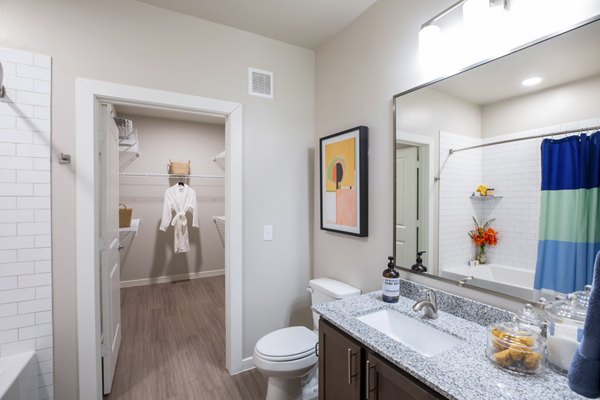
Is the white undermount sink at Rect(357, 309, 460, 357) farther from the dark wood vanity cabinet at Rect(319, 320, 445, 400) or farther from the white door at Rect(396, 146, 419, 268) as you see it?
the white door at Rect(396, 146, 419, 268)

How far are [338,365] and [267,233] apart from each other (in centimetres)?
121

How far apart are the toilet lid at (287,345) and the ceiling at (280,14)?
7.12 ft

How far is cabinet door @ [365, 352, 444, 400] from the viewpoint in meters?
0.92

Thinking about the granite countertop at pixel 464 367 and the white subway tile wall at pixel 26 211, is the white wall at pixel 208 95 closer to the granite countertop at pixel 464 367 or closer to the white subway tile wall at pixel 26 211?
the white subway tile wall at pixel 26 211

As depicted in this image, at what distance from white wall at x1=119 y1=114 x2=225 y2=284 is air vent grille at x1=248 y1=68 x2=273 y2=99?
9.16 ft

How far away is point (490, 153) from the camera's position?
1.26 m

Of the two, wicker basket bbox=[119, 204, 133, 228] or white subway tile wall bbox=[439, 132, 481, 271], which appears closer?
white subway tile wall bbox=[439, 132, 481, 271]

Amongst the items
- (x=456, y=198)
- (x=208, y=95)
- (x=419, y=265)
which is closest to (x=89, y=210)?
(x=208, y=95)

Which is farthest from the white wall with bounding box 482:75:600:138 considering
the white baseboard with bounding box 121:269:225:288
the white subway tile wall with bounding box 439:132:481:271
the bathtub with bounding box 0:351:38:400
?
the white baseboard with bounding box 121:269:225:288

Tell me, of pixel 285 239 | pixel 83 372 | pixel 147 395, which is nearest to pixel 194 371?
pixel 147 395

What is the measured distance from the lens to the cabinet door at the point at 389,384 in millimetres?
920

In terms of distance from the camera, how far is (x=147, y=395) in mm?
1994

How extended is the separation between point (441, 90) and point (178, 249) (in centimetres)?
397

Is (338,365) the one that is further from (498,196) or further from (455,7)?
(455,7)
